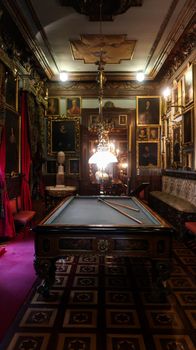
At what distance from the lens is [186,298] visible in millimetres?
3445

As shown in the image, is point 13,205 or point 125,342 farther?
point 13,205

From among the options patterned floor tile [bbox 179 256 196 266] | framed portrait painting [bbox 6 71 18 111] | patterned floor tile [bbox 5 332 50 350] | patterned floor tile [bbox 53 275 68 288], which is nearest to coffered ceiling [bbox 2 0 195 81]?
framed portrait painting [bbox 6 71 18 111]

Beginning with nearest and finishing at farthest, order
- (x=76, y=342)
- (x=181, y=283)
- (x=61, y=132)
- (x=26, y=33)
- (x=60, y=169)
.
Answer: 1. (x=76, y=342)
2. (x=181, y=283)
3. (x=26, y=33)
4. (x=60, y=169)
5. (x=61, y=132)

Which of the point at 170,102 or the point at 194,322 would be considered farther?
the point at 170,102

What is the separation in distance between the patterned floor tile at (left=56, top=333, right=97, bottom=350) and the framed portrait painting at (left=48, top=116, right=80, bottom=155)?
7979 millimetres

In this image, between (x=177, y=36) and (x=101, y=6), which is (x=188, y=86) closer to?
(x=177, y=36)

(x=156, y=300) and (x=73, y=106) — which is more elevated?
(x=73, y=106)

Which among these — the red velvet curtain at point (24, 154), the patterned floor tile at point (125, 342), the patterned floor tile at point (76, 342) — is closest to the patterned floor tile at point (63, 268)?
the patterned floor tile at point (76, 342)

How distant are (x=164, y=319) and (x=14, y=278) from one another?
2.16 metres

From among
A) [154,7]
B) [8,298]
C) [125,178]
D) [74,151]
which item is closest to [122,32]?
[154,7]

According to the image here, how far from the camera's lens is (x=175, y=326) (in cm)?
284

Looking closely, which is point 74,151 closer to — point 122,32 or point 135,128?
point 135,128

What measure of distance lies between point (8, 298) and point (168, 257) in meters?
1.94

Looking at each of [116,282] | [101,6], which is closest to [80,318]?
[116,282]
